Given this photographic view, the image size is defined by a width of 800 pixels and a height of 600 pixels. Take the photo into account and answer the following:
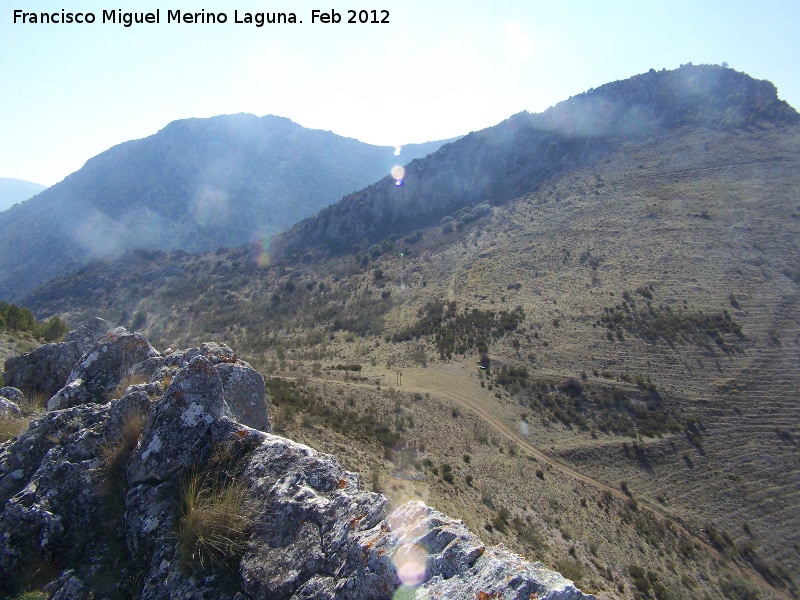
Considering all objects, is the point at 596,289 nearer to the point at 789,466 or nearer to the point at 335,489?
the point at 789,466

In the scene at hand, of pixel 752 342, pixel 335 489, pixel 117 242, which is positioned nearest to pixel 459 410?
pixel 335 489

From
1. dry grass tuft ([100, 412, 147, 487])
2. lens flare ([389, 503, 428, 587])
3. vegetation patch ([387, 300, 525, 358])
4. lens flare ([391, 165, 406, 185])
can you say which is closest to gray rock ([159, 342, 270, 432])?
dry grass tuft ([100, 412, 147, 487])

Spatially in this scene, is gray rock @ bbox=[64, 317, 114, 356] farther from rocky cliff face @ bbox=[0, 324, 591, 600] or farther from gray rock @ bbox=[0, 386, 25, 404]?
rocky cliff face @ bbox=[0, 324, 591, 600]

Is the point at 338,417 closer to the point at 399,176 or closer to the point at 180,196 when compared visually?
the point at 399,176

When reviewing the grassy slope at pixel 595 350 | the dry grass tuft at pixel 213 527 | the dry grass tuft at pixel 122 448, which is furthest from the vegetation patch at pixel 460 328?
the dry grass tuft at pixel 213 527

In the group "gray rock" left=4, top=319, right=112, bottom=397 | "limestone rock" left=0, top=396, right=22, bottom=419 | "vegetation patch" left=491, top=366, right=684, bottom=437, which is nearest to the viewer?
"limestone rock" left=0, top=396, right=22, bottom=419
